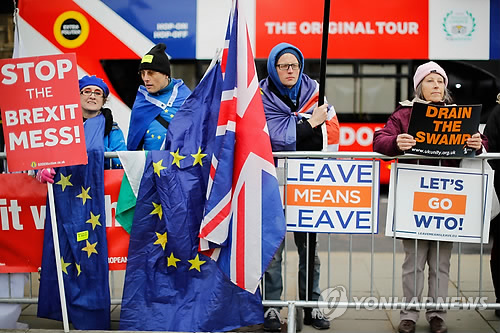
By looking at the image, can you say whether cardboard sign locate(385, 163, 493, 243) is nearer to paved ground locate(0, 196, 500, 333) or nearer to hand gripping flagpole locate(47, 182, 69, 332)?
paved ground locate(0, 196, 500, 333)

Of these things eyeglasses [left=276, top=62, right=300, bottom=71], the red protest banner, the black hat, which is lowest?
the red protest banner

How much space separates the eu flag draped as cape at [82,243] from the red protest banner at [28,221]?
2.7 inches

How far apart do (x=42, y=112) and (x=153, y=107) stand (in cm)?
101

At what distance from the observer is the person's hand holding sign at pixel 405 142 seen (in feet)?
13.7

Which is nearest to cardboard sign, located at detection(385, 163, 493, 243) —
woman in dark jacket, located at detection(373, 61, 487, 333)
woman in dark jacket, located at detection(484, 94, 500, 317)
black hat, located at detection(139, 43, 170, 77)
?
woman in dark jacket, located at detection(373, 61, 487, 333)

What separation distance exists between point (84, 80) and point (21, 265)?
148 centimetres

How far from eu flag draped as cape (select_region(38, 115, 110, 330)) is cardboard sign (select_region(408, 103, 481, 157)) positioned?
2224 mm

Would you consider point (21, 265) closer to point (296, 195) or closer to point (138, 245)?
point (138, 245)

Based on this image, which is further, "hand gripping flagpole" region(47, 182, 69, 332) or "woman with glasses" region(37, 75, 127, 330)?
"woman with glasses" region(37, 75, 127, 330)

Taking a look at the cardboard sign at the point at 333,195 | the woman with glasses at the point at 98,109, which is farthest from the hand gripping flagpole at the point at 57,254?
the cardboard sign at the point at 333,195

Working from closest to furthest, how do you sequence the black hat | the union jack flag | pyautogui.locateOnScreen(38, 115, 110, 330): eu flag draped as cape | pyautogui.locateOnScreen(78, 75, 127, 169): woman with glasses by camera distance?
the union jack flag, pyautogui.locateOnScreen(38, 115, 110, 330): eu flag draped as cape, pyautogui.locateOnScreen(78, 75, 127, 169): woman with glasses, the black hat

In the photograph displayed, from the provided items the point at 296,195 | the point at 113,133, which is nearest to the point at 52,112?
the point at 113,133

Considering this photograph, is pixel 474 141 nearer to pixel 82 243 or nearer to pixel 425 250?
pixel 425 250

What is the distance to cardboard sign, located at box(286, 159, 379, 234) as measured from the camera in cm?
423
